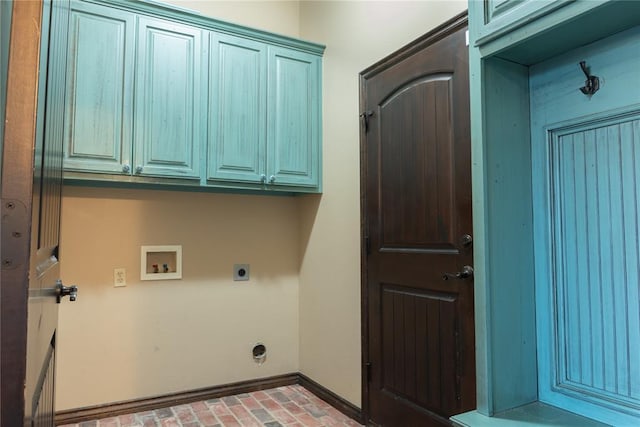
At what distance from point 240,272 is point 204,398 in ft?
2.87

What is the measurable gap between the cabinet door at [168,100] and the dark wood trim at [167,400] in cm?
146

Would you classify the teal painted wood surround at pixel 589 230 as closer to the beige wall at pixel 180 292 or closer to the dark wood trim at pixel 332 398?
the dark wood trim at pixel 332 398

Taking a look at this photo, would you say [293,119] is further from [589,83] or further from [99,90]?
[589,83]

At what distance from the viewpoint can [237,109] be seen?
104 inches

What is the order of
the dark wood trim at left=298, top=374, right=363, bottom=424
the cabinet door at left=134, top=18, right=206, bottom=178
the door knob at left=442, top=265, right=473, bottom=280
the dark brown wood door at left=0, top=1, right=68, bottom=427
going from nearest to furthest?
1. the dark brown wood door at left=0, top=1, right=68, bottom=427
2. the door knob at left=442, top=265, right=473, bottom=280
3. the cabinet door at left=134, top=18, right=206, bottom=178
4. the dark wood trim at left=298, top=374, right=363, bottom=424

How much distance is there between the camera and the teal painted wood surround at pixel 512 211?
3.87 feet

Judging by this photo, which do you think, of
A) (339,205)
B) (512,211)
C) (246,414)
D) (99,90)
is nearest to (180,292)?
(246,414)

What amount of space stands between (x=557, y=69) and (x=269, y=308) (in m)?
2.44

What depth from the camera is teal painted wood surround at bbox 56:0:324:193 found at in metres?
2.25

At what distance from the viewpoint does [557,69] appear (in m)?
1.28

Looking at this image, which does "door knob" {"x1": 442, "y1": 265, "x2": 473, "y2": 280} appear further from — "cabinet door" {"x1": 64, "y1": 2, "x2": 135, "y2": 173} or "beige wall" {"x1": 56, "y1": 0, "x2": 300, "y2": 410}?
"cabinet door" {"x1": 64, "y1": 2, "x2": 135, "y2": 173}

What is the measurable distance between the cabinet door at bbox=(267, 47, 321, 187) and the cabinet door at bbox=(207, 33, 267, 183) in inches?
2.8

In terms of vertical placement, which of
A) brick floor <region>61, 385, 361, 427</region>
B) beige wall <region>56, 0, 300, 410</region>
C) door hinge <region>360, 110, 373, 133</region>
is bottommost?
brick floor <region>61, 385, 361, 427</region>

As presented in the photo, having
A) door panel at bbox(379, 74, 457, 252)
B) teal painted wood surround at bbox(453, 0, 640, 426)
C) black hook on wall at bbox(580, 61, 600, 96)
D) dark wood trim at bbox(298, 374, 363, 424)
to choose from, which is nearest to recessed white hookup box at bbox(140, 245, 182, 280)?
dark wood trim at bbox(298, 374, 363, 424)
